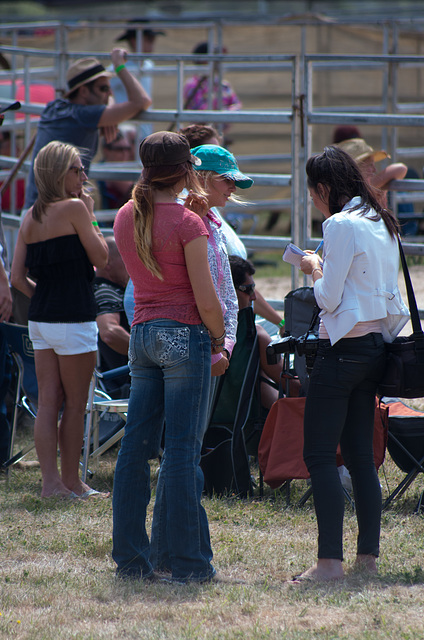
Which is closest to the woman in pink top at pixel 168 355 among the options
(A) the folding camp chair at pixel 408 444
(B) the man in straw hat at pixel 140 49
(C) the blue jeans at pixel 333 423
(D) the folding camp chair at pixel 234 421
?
(C) the blue jeans at pixel 333 423

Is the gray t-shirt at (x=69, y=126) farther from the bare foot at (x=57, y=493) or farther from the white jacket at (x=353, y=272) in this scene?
the white jacket at (x=353, y=272)

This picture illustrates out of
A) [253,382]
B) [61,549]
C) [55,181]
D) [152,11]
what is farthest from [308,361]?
[152,11]

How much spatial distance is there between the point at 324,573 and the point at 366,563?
7.7 inches

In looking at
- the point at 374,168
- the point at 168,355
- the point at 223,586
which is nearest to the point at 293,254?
the point at 168,355

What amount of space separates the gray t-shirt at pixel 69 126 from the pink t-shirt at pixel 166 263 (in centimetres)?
241

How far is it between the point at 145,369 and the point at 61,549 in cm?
102

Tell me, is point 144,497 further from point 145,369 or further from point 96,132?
point 96,132

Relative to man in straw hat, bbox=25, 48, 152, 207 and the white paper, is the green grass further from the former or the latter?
man in straw hat, bbox=25, 48, 152, 207

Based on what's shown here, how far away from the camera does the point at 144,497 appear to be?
123 inches

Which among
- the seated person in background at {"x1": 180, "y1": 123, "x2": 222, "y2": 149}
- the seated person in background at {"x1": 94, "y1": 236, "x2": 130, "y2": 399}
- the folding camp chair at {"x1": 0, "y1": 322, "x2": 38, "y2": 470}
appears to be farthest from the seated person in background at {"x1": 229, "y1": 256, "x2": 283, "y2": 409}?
the folding camp chair at {"x1": 0, "y1": 322, "x2": 38, "y2": 470}

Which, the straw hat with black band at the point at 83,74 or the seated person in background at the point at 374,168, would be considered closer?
the seated person in background at the point at 374,168

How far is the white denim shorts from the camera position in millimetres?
4113

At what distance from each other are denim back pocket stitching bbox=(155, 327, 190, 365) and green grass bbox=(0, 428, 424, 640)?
86cm

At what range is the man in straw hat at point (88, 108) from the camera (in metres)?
5.30
